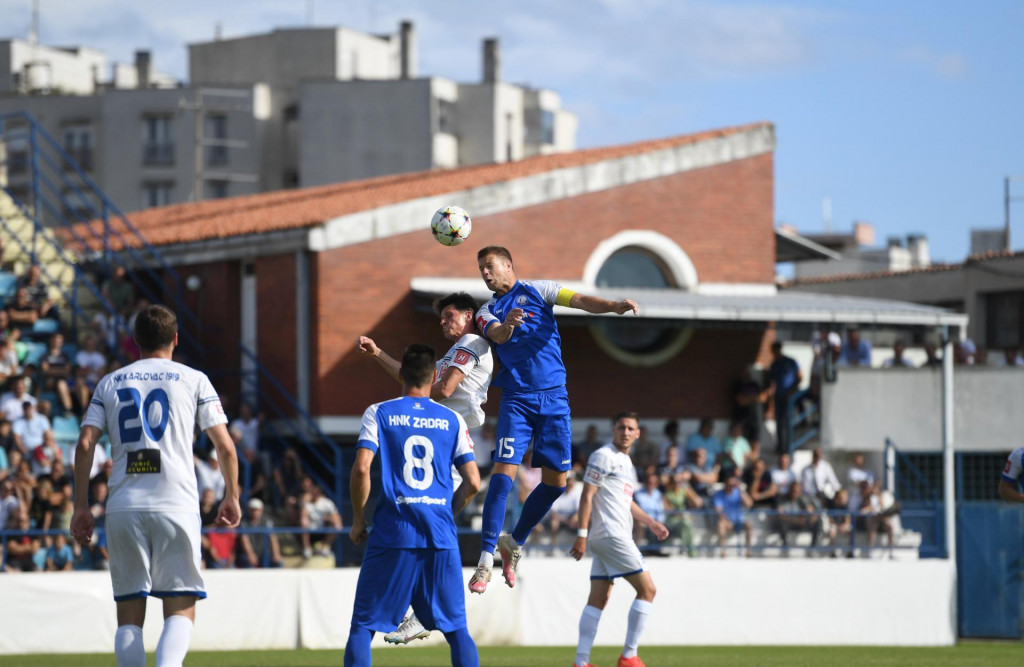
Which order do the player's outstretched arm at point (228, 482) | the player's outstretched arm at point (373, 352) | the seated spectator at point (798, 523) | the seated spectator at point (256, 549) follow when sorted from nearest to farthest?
the player's outstretched arm at point (228, 482)
the player's outstretched arm at point (373, 352)
the seated spectator at point (256, 549)
the seated spectator at point (798, 523)

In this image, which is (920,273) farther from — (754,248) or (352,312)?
(352,312)

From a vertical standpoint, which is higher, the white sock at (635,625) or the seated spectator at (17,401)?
the seated spectator at (17,401)

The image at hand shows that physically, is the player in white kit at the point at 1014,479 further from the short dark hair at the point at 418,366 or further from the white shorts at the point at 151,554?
the white shorts at the point at 151,554

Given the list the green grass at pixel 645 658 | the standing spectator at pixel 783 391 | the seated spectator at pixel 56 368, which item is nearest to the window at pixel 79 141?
the seated spectator at pixel 56 368

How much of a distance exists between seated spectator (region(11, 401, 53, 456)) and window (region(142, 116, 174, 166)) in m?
48.1

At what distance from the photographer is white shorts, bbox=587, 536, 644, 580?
1355 centimetres

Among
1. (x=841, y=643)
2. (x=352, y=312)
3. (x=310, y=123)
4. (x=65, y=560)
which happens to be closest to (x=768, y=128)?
(x=352, y=312)

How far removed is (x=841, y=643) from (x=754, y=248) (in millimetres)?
9672

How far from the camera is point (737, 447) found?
25344 mm

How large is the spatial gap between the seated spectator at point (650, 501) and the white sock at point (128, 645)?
12732 mm

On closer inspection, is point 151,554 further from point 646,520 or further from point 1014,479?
point 1014,479

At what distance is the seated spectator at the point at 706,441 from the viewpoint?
989 inches

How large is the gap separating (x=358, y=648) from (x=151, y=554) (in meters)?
1.38

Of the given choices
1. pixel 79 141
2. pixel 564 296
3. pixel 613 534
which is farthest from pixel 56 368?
pixel 79 141
